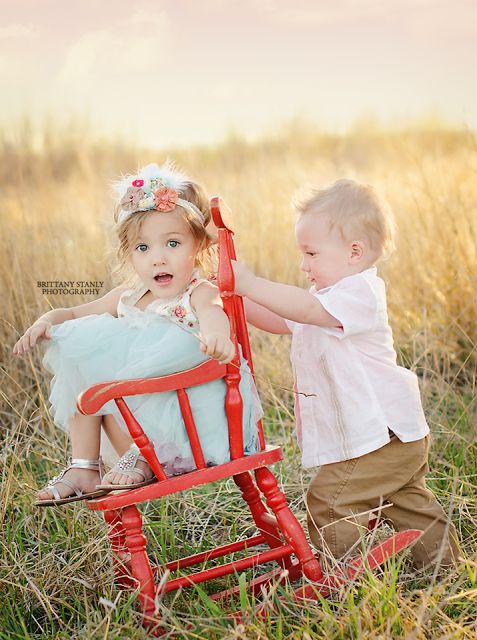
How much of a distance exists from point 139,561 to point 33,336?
73 cm

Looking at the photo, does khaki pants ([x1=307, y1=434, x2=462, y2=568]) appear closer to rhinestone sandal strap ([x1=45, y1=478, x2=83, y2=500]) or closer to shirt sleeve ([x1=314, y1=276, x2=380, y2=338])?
shirt sleeve ([x1=314, y1=276, x2=380, y2=338])

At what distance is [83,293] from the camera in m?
4.18

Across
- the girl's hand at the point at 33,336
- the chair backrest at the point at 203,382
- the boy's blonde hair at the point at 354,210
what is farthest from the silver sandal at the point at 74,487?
the boy's blonde hair at the point at 354,210

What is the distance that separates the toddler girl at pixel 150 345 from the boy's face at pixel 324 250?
30 centimetres

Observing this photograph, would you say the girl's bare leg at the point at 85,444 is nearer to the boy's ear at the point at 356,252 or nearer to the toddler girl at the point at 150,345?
the toddler girl at the point at 150,345

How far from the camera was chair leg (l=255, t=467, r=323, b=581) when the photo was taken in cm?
238

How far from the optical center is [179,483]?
2238mm

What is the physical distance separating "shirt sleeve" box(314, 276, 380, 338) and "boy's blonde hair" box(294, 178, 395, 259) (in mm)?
144

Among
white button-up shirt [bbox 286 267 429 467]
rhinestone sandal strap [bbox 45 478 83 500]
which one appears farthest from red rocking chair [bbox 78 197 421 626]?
white button-up shirt [bbox 286 267 429 467]

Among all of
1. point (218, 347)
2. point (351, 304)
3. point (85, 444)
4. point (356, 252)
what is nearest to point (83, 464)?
point (85, 444)

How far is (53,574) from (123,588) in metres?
0.23

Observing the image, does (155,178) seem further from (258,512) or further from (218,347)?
(258,512)

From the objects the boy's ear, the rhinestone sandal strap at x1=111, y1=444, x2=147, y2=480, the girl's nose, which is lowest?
the rhinestone sandal strap at x1=111, y1=444, x2=147, y2=480

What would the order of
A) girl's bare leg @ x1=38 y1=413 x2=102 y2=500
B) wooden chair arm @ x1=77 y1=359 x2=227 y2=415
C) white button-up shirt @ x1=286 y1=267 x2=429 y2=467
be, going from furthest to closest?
white button-up shirt @ x1=286 y1=267 x2=429 y2=467
girl's bare leg @ x1=38 y1=413 x2=102 y2=500
wooden chair arm @ x1=77 y1=359 x2=227 y2=415
